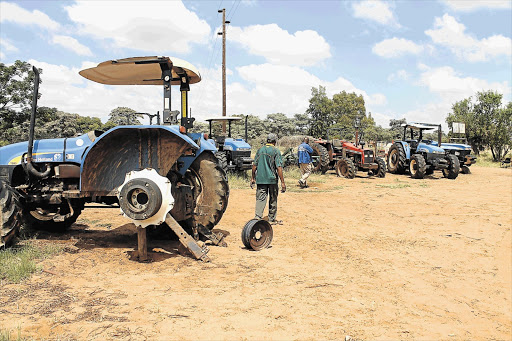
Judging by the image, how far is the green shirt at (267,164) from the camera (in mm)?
7301

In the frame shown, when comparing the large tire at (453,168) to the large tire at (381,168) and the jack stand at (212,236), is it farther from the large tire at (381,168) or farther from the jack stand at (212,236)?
the jack stand at (212,236)

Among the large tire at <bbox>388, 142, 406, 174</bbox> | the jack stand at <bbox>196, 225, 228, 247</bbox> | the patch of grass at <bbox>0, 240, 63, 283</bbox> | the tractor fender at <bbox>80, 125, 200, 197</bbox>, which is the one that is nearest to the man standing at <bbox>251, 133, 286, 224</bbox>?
the jack stand at <bbox>196, 225, 228, 247</bbox>

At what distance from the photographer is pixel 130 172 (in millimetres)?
4949

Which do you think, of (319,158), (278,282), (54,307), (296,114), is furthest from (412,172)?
(296,114)

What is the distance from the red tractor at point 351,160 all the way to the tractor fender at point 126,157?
12.4 meters

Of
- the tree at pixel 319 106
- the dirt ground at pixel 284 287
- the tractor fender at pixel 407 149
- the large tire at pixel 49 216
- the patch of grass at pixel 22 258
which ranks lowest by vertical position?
the dirt ground at pixel 284 287

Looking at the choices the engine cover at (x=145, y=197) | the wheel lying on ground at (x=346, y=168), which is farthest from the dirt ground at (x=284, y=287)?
the wheel lying on ground at (x=346, y=168)

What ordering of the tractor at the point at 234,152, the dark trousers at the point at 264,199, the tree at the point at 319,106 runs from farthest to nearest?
the tree at the point at 319,106, the tractor at the point at 234,152, the dark trousers at the point at 264,199

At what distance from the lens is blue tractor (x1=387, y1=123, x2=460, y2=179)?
16891mm

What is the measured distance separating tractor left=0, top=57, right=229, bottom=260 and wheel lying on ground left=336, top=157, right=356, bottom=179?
37.7 feet

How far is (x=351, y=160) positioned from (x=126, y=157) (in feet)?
42.3

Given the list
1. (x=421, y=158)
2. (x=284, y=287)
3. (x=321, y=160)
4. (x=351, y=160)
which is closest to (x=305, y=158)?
(x=351, y=160)

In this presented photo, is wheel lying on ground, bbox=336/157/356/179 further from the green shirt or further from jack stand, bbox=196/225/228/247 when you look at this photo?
jack stand, bbox=196/225/228/247

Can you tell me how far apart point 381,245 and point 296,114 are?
4747 centimetres
